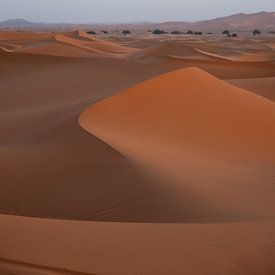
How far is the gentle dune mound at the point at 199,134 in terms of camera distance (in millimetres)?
5590

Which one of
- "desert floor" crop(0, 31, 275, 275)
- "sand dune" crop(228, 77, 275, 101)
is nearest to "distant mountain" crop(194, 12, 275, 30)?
"sand dune" crop(228, 77, 275, 101)

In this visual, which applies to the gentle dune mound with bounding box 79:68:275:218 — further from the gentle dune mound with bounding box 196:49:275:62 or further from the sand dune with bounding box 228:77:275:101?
the gentle dune mound with bounding box 196:49:275:62

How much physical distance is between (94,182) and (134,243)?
268 cm

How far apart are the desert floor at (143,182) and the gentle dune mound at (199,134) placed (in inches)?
1.0

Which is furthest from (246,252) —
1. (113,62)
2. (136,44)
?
(136,44)

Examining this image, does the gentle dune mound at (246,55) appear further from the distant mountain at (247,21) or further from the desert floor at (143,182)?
the distant mountain at (247,21)

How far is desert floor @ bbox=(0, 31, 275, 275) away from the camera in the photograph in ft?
9.18

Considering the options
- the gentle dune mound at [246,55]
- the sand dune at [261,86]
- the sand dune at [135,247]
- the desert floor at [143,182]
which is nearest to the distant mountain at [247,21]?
the gentle dune mound at [246,55]

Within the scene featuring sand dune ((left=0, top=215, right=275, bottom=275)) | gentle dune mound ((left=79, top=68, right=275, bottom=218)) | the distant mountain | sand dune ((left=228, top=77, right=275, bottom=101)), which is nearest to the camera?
sand dune ((left=0, top=215, right=275, bottom=275))

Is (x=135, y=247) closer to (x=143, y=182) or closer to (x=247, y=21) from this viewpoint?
(x=143, y=182)

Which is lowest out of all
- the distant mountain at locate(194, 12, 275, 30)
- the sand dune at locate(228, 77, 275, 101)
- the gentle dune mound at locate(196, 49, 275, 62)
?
the distant mountain at locate(194, 12, 275, 30)

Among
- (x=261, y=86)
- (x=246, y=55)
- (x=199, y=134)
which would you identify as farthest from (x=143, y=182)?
(x=246, y=55)

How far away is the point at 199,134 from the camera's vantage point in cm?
866

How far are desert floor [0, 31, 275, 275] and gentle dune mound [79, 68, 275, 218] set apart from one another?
2 cm
